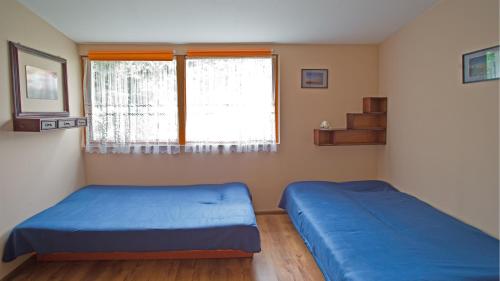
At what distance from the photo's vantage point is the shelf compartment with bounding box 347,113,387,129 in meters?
4.17

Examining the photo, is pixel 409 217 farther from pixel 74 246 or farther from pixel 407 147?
pixel 74 246

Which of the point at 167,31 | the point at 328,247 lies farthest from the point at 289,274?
the point at 167,31

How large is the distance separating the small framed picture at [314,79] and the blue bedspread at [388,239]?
1.35 meters

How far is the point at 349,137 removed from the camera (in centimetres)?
421

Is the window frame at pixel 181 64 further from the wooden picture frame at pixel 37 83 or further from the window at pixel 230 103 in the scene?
the wooden picture frame at pixel 37 83

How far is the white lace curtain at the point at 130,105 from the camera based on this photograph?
3.94 m

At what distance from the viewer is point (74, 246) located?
8.82 ft

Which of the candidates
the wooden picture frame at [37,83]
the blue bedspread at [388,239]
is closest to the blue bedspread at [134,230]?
the blue bedspread at [388,239]

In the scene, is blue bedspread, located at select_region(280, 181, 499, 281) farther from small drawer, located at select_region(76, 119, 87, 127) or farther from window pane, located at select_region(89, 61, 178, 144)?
small drawer, located at select_region(76, 119, 87, 127)

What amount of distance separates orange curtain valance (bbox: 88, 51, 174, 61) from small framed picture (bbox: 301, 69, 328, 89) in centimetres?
159

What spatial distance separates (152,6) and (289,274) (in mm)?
Answer: 2543

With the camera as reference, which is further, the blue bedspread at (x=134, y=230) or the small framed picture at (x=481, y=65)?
the blue bedspread at (x=134, y=230)

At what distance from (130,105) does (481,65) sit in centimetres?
341

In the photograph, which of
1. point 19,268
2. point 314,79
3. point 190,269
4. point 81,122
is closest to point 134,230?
point 190,269
